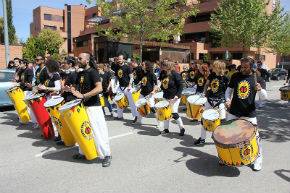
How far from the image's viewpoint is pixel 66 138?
16.5 ft

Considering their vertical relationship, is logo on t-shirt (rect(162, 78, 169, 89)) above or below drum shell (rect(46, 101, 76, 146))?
above

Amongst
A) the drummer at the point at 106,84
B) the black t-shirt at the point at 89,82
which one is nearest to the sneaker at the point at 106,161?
the black t-shirt at the point at 89,82

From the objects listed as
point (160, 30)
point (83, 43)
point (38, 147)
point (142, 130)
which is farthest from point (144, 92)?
point (83, 43)

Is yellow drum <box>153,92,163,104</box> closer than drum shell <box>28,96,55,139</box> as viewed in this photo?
No

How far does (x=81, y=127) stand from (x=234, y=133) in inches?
98.0

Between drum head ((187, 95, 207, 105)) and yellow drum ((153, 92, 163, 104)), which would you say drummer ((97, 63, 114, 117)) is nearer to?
yellow drum ((153, 92, 163, 104))

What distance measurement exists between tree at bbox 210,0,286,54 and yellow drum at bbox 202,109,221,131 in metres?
20.8

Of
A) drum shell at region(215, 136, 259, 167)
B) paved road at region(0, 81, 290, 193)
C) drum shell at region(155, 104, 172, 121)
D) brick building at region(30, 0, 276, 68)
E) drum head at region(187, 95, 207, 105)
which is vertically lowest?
paved road at region(0, 81, 290, 193)

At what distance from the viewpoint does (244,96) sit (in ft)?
13.4

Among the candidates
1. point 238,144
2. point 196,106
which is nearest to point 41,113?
point 196,106

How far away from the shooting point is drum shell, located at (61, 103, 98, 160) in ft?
12.8

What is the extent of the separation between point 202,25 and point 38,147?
33382 millimetres

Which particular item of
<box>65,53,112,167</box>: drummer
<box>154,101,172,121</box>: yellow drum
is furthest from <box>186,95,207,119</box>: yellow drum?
<box>65,53,112,167</box>: drummer

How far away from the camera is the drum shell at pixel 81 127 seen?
390 cm
